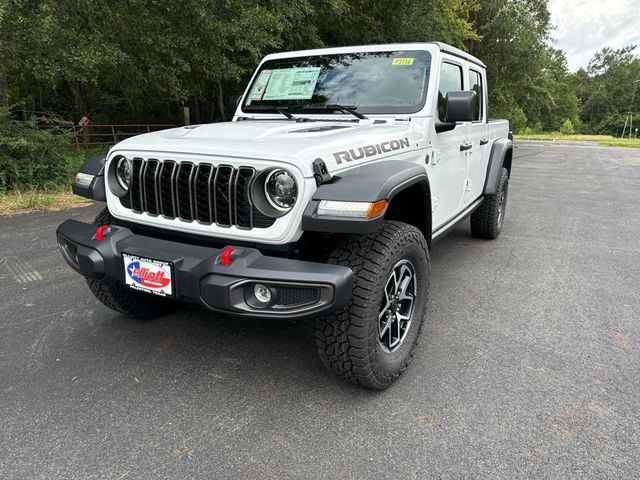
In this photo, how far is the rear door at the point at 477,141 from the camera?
4.22 metres

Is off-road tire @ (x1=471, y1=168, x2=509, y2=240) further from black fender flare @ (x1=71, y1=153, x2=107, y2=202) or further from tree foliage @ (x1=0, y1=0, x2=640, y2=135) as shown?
tree foliage @ (x1=0, y1=0, x2=640, y2=135)

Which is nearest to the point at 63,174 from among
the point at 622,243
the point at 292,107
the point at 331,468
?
the point at 292,107

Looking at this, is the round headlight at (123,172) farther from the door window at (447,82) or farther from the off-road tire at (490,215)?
the off-road tire at (490,215)

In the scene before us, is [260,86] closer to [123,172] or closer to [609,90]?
[123,172]

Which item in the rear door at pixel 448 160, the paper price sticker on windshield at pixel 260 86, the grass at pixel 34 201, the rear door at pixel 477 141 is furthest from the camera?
the grass at pixel 34 201

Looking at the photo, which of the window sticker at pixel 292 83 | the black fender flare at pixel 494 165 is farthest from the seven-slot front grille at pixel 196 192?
the black fender flare at pixel 494 165

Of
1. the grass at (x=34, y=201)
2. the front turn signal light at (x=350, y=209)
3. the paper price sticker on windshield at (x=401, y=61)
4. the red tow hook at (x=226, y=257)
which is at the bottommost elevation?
the grass at (x=34, y=201)

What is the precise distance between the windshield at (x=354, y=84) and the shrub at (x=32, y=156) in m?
5.56

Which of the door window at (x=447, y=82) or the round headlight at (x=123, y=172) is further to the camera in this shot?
the door window at (x=447, y=82)

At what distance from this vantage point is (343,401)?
7.87ft

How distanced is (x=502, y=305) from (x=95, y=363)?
2.88 meters

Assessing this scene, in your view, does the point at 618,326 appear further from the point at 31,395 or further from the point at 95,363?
the point at 31,395

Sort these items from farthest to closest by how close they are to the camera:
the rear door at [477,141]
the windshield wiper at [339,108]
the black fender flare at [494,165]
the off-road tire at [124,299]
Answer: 1. the black fender flare at [494,165]
2. the rear door at [477,141]
3. the windshield wiper at [339,108]
4. the off-road tire at [124,299]

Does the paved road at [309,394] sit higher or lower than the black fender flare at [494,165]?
lower
